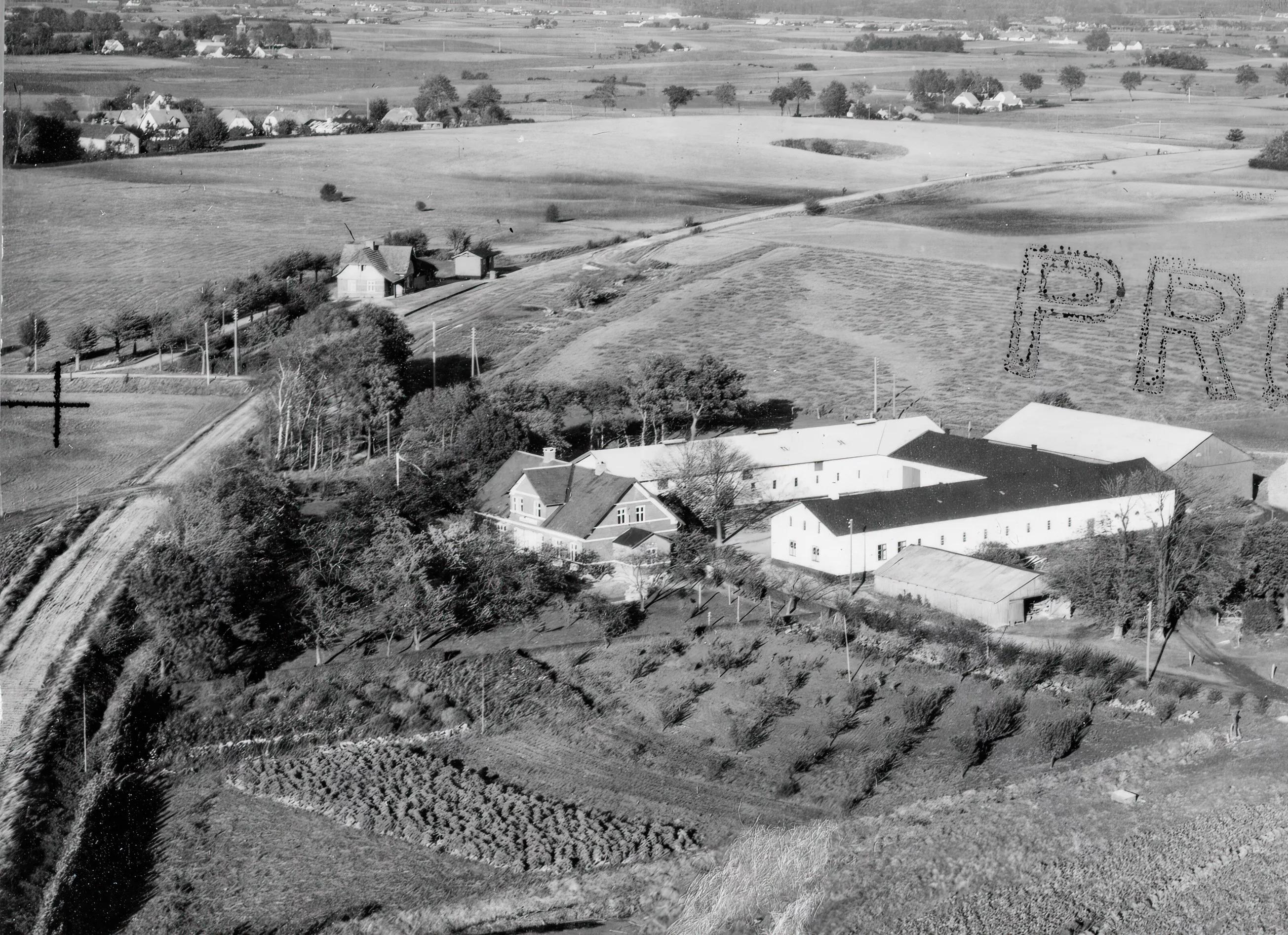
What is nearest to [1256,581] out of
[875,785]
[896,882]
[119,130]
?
[875,785]

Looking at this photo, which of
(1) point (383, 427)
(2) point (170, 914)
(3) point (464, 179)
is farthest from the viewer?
(3) point (464, 179)

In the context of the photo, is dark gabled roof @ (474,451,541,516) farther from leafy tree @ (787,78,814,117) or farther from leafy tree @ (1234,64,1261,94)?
leafy tree @ (1234,64,1261,94)

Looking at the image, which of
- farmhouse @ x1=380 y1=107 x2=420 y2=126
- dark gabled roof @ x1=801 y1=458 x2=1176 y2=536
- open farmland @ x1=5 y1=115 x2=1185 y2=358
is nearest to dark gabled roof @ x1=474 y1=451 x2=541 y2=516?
dark gabled roof @ x1=801 y1=458 x2=1176 y2=536

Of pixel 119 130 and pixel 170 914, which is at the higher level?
pixel 119 130

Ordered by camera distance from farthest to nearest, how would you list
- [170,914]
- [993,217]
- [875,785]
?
[993,217] < [875,785] < [170,914]

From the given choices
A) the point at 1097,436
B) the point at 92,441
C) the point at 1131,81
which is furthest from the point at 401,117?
the point at 1097,436

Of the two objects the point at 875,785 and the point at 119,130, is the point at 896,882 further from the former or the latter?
the point at 119,130
